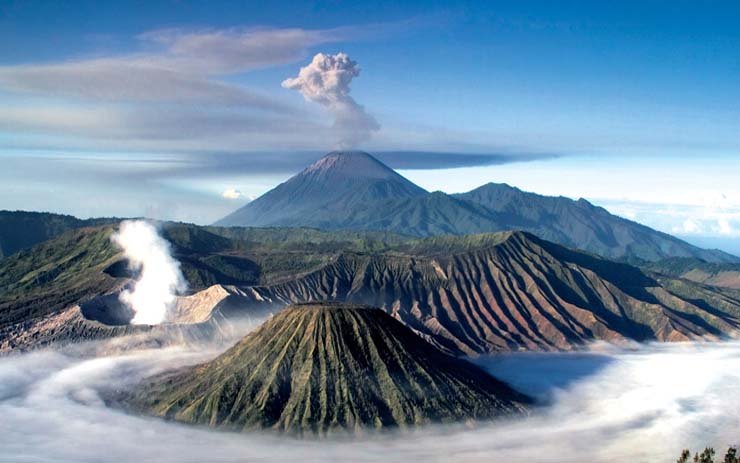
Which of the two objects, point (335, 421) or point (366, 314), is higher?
point (366, 314)

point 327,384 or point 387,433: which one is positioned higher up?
point 327,384

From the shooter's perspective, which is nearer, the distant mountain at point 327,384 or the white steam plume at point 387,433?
the white steam plume at point 387,433

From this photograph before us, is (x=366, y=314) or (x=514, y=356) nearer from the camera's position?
(x=366, y=314)

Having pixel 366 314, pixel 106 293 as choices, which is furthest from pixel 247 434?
pixel 106 293

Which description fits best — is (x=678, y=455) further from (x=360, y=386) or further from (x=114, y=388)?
(x=114, y=388)

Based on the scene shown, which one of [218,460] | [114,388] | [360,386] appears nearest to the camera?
[218,460]

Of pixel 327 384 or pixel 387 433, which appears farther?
pixel 327 384

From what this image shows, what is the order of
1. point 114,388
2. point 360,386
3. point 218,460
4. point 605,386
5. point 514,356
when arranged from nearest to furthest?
1. point 218,460
2. point 360,386
3. point 114,388
4. point 605,386
5. point 514,356

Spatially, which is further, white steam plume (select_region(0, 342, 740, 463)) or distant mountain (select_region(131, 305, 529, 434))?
distant mountain (select_region(131, 305, 529, 434))
